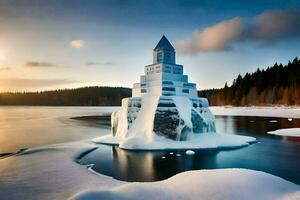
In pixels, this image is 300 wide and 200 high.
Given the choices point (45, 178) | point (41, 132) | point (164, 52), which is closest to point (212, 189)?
point (45, 178)

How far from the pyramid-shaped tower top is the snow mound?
2374cm

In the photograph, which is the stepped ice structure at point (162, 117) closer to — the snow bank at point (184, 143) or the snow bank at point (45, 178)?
the snow bank at point (184, 143)

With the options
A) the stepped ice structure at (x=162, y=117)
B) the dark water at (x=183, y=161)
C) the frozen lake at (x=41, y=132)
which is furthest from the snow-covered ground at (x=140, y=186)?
the frozen lake at (x=41, y=132)

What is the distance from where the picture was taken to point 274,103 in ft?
297

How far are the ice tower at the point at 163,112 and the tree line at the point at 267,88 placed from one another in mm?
63027

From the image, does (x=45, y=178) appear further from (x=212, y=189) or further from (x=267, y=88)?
(x=267, y=88)

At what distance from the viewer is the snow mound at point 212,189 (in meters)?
10.4

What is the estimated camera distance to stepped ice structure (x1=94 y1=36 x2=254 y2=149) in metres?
25.9

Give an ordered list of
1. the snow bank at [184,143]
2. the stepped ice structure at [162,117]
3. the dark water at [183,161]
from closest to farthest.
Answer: the dark water at [183,161]
the snow bank at [184,143]
the stepped ice structure at [162,117]

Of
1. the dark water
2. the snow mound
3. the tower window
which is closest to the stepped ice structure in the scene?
the tower window

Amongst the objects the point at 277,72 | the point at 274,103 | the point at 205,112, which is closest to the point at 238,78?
the point at 277,72

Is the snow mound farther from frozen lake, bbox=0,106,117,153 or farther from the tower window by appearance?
the tower window

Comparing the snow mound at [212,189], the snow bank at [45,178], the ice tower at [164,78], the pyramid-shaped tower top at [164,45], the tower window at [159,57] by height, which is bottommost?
the snow bank at [45,178]

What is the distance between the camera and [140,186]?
11.8m
